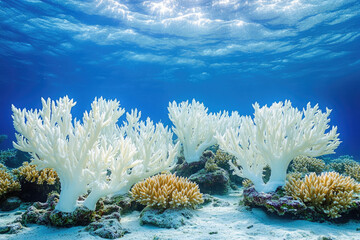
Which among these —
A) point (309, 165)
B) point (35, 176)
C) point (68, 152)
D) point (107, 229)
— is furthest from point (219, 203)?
point (309, 165)

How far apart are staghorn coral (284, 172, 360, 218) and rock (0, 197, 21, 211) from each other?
6.18m

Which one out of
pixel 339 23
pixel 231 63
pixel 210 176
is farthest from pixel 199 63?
pixel 210 176

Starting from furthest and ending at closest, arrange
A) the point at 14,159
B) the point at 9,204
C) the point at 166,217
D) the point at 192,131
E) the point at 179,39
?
the point at 179,39
the point at 14,159
the point at 192,131
the point at 9,204
the point at 166,217

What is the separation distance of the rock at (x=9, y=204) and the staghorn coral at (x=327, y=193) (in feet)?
20.3

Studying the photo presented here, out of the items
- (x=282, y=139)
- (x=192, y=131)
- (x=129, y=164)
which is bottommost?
(x=129, y=164)

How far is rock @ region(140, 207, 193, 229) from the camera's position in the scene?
382 centimetres

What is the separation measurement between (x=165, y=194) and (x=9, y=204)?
384cm

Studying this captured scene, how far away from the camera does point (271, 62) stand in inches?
1160

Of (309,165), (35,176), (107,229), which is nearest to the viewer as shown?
(107,229)

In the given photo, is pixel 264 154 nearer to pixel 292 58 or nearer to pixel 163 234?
pixel 163 234

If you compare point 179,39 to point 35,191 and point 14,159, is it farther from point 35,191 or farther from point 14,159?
point 35,191

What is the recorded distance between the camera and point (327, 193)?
13.3 ft

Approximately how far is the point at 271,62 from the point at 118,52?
798 inches

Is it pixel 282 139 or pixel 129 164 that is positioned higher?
pixel 282 139
